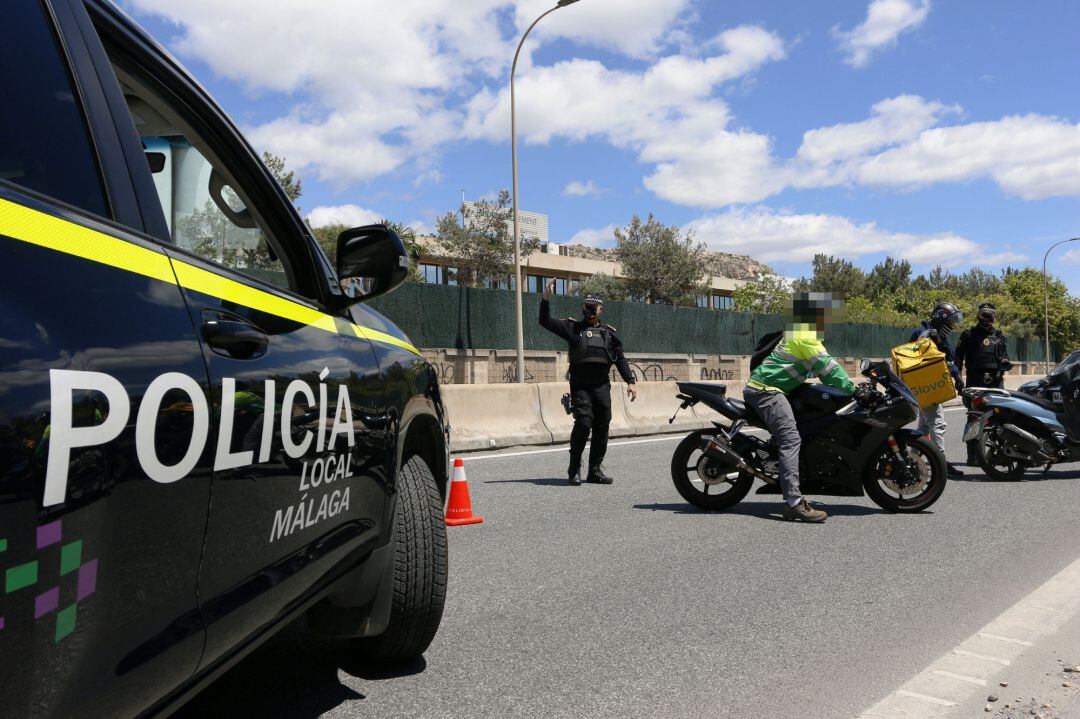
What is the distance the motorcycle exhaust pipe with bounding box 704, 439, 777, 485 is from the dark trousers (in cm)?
190

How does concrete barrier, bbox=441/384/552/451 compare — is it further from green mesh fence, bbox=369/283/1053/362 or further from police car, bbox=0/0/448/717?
police car, bbox=0/0/448/717

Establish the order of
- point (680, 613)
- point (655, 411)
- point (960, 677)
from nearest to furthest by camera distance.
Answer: point (960, 677) < point (680, 613) < point (655, 411)

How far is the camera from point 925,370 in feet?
30.0

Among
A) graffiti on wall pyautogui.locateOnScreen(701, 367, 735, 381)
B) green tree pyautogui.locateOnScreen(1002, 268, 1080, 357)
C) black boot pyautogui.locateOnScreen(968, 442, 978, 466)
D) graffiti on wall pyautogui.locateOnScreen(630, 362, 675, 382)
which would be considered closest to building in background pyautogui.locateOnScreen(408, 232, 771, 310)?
graffiti on wall pyautogui.locateOnScreen(701, 367, 735, 381)

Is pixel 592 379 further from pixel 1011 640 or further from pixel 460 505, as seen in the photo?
pixel 1011 640

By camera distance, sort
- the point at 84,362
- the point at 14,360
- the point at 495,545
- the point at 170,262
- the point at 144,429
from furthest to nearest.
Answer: the point at 495,545
the point at 170,262
the point at 144,429
the point at 84,362
the point at 14,360

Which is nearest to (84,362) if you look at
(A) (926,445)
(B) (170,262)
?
(B) (170,262)

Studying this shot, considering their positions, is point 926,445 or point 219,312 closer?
point 219,312

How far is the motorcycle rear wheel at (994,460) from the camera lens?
9383 millimetres

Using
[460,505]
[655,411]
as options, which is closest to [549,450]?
[655,411]

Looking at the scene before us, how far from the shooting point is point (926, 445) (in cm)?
709

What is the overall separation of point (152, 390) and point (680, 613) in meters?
3.28

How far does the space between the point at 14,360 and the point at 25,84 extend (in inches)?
23.1

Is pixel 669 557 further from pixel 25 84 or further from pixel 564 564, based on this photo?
pixel 25 84
